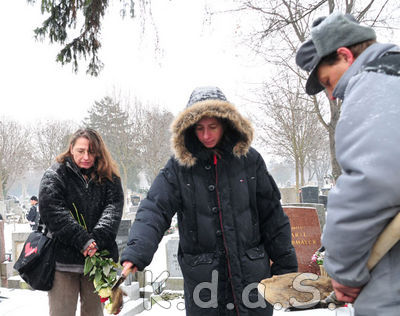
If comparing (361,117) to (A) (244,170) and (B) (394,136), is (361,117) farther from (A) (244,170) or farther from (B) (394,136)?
(A) (244,170)

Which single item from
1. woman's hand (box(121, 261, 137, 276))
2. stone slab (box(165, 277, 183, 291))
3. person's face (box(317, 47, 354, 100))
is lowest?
stone slab (box(165, 277, 183, 291))

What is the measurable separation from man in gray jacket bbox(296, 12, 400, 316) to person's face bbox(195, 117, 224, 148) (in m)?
1.11

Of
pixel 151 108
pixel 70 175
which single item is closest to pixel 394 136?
pixel 70 175

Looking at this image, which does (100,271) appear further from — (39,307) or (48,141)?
(48,141)

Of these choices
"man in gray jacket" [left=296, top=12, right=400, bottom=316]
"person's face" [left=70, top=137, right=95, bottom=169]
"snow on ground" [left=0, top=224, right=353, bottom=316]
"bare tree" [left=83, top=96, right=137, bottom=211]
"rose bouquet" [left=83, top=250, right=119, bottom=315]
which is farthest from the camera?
"bare tree" [left=83, top=96, right=137, bottom=211]

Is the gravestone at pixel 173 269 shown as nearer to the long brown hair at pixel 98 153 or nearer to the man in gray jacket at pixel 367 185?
the long brown hair at pixel 98 153

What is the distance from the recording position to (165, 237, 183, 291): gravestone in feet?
19.6

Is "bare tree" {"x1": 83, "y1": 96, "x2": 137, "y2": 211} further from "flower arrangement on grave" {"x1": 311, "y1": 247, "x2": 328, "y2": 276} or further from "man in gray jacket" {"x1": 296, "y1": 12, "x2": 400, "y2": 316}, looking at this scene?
"man in gray jacket" {"x1": 296, "y1": 12, "x2": 400, "y2": 316}

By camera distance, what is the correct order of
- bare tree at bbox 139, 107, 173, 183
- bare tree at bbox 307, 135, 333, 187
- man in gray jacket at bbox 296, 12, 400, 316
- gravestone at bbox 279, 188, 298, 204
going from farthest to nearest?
bare tree at bbox 307, 135, 333, 187 < bare tree at bbox 139, 107, 173, 183 < gravestone at bbox 279, 188, 298, 204 < man in gray jacket at bbox 296, 12, 400, 316

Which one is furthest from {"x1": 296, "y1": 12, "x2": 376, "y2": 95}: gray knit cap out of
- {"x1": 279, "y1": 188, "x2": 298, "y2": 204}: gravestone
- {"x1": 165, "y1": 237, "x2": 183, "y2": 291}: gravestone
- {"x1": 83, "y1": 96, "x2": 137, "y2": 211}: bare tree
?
{"x1": 83, "y1": 96, "x2": 137, "y2": 211}: bare tree

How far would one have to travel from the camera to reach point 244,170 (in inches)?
83.5

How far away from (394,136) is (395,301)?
510mm

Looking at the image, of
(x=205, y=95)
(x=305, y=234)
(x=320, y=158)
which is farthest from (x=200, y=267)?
(x=320, y=158)

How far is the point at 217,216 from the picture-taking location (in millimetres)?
Result: 2006
